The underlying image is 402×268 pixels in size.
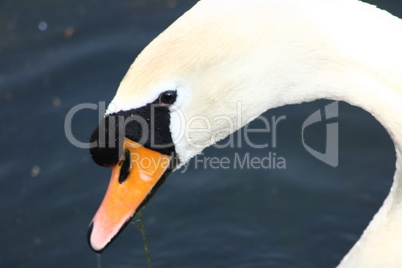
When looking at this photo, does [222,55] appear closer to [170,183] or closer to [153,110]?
[153,110]

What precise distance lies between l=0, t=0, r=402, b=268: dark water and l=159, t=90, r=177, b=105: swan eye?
9.37ft

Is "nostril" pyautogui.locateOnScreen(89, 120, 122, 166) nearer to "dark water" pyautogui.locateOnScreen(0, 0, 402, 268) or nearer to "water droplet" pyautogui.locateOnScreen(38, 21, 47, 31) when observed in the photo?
"dark water" pyautogui.locateOnScreen(0, 0, 402, 268)

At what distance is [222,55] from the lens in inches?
131

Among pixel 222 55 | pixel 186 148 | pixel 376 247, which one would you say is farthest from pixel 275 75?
pixel 376 247

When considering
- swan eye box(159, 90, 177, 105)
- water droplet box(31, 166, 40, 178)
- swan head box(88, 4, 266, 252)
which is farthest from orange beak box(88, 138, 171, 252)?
water droplet box(31, 166, 40, 178)

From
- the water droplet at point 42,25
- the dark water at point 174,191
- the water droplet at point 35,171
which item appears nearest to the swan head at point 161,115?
the dark water at point 174,191

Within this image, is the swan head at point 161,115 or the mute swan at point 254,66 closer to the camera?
the mute swan at point 254,66

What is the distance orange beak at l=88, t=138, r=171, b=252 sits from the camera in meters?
3.83

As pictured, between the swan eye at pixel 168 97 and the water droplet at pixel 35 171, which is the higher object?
the swan eye at pixel 168 97

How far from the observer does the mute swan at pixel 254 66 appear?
3.19m

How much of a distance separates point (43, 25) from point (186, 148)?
13.2 feet

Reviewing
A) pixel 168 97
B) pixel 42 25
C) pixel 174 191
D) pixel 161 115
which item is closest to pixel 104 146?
pixel 161 115

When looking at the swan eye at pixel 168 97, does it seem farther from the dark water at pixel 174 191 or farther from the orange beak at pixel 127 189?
the dark water at pixel 174 191

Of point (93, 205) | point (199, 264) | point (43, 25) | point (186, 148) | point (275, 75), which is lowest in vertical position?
point (199, 264)
